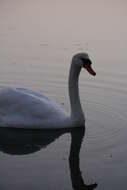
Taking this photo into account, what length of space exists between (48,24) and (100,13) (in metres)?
3.48

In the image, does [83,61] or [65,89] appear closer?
[83,61]

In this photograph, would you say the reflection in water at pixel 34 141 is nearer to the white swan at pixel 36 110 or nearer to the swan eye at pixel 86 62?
the white swan at pixel 36 110

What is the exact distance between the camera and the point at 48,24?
62.1ft

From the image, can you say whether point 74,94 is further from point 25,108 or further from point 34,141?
point 34,141

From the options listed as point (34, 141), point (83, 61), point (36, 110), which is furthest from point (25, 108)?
point (83, 61)

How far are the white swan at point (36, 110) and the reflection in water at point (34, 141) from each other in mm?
113

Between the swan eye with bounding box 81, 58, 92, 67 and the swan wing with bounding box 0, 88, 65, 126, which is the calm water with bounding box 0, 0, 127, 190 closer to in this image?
the swan wing with bounding box 0, 88, 65, 126

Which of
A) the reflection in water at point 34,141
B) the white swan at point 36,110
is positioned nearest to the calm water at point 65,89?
the reflection in water at point 34,141

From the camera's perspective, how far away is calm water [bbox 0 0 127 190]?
22.9 feet

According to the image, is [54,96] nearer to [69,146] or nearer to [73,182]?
[69,146]

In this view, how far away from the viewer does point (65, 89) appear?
11094 mm

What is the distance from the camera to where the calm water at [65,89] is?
6.99 m

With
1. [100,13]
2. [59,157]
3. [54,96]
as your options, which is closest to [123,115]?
[54,96]

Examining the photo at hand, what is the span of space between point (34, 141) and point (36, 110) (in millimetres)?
680
